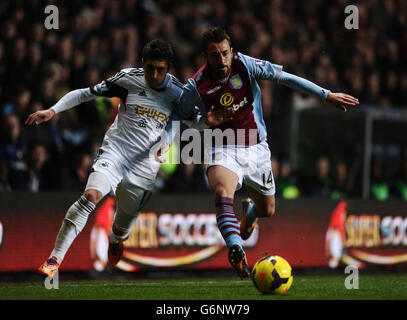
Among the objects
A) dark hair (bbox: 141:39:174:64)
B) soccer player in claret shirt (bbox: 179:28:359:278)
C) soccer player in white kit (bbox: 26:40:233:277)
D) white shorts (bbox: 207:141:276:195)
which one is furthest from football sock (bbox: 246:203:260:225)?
dark hair (bbox: 141:39:174:64)

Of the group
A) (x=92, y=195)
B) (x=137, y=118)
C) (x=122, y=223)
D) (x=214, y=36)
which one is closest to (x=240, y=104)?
(x=214, y=36)

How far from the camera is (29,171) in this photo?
371 inches

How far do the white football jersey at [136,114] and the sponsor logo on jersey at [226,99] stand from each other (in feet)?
1.79

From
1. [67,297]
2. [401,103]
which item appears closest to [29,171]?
[67,297]

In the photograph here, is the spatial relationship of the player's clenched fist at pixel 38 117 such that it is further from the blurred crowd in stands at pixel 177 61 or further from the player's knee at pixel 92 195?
the blurred crowd in stands at pixel 177 61

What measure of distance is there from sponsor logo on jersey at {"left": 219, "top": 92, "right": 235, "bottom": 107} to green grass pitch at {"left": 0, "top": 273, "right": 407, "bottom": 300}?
71.5 inches

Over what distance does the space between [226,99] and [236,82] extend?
19cm

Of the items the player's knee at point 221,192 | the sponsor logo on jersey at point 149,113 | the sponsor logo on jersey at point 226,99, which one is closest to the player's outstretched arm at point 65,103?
the sponsor logo on jersey at point 149,113

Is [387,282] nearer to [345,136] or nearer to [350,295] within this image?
[350,295]

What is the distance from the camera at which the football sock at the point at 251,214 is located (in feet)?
26.9

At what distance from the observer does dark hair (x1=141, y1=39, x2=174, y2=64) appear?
7121 millimetres

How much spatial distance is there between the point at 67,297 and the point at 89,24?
673 cm

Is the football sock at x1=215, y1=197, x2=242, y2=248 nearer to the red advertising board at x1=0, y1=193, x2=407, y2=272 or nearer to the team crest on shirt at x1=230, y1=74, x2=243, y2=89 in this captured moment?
the team crest on shirt at x1=230, y1=74, x2=243, y2=89

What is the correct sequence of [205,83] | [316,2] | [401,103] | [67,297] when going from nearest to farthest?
[67,297], [205,83], [401,103], [316,2]
